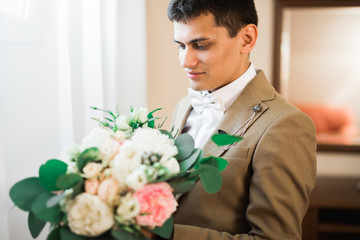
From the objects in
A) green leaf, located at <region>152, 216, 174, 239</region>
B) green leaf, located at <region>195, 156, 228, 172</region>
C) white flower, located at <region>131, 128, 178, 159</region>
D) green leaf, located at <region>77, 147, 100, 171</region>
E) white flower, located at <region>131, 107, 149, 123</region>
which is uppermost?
white flower, located at <region>131, 107, 149, 123</region>

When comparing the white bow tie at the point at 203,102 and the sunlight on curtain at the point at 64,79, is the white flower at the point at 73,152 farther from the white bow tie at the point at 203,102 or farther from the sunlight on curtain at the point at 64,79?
the white bow tie at the point at 203,102

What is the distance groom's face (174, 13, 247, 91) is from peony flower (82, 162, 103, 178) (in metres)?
0.56

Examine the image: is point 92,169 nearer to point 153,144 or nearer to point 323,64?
point 153,144

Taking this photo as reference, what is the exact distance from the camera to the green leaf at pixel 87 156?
823 millimetres

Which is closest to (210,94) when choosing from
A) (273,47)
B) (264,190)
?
(264,190)

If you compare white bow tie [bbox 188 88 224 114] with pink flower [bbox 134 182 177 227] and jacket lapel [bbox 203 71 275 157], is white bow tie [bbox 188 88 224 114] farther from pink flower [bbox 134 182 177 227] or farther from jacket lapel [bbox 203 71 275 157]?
pink flower [bbox 134 182 177 227]

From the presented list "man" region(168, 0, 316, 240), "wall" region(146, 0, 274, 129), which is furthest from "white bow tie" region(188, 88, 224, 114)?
"wall" region(146, 0, 274, 129)

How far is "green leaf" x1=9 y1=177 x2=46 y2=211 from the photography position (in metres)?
0.82

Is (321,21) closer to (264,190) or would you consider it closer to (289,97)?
(289,97)

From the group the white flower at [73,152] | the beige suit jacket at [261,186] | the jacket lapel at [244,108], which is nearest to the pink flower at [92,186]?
the white flower at [73,152]

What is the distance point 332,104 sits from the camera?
2.89 meters

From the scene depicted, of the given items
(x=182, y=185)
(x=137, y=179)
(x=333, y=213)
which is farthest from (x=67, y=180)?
(x=333, y=213)

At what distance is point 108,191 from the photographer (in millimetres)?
766

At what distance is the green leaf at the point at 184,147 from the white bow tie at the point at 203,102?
39cm
